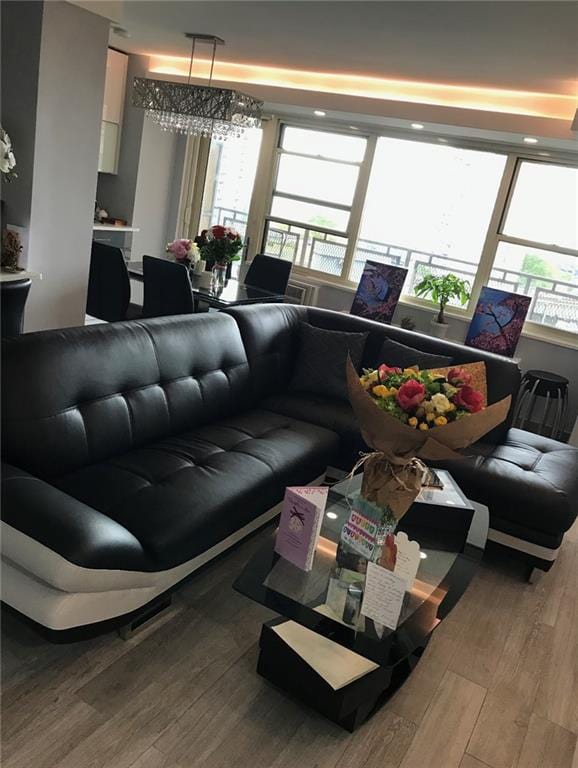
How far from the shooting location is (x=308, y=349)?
3.69 meters

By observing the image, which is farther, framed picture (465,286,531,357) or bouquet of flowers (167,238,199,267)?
framed picture (465,286,531,357)

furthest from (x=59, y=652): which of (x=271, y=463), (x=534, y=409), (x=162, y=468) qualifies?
(x=534, y=409)

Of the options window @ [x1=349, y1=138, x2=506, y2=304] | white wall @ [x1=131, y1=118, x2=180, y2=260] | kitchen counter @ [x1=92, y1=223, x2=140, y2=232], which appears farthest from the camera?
white wall @ [x1=131, y1=118, x2=180, y2=260]

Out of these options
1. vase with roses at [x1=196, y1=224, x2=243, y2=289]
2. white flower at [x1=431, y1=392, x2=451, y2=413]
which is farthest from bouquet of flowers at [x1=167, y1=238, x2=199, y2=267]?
white flower at [x1=431, y1=392, x2=451, y2=413]

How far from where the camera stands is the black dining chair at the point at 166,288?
4125 millimetres

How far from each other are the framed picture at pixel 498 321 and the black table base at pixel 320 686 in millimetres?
3577

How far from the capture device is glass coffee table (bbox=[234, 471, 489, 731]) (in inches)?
70.2

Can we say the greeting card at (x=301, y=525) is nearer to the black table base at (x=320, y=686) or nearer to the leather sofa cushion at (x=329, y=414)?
the black table base at (x=320, y=686)

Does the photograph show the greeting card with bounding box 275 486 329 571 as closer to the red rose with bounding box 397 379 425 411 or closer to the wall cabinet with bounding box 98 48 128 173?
the red rose with bounding box 397 379 425 411

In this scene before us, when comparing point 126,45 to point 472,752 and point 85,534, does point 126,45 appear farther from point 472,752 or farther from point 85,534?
point 472,752

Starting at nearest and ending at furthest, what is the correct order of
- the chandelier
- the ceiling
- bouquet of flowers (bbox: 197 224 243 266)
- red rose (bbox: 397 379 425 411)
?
red rose (bbox: 397 379 425 411) < the ceiling < the chandelier < bouquet of flowers (bbox: 197 224 243 266)

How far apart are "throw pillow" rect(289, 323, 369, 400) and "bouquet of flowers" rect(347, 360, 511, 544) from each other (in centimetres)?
160

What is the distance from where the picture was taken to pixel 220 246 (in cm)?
462

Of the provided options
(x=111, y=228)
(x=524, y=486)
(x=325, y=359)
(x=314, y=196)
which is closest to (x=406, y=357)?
(x=325, y=359)
